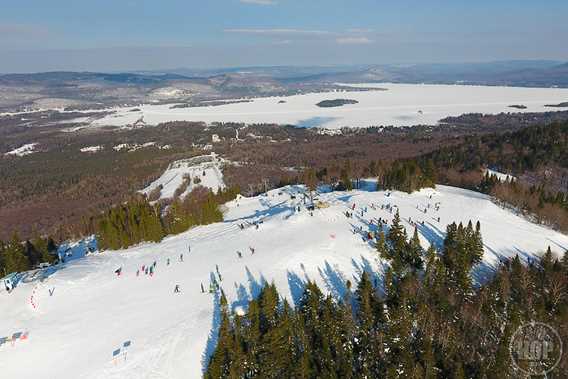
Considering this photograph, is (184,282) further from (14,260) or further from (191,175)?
(191,175)

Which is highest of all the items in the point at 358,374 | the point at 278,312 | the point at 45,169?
the point at 278,312

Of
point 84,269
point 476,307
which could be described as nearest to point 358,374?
point 476,307

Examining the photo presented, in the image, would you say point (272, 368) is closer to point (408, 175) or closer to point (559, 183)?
point (408, 175)

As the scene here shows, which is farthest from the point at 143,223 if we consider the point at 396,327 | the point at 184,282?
the point at 396,327

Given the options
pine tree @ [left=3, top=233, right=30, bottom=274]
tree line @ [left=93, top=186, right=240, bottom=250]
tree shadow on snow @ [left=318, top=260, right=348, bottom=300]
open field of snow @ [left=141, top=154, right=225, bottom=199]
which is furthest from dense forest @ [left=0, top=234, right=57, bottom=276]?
open field of snow @ [left=141, top=154, right=225, bottom=199]

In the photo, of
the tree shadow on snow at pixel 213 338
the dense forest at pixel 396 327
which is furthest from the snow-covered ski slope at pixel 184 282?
the dense forest at pixel 396 327

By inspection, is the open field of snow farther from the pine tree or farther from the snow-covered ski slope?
the snow-covered ski slope

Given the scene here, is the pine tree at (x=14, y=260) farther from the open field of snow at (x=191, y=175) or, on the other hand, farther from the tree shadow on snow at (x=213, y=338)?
the open field of snow at (x=191, y=175)
